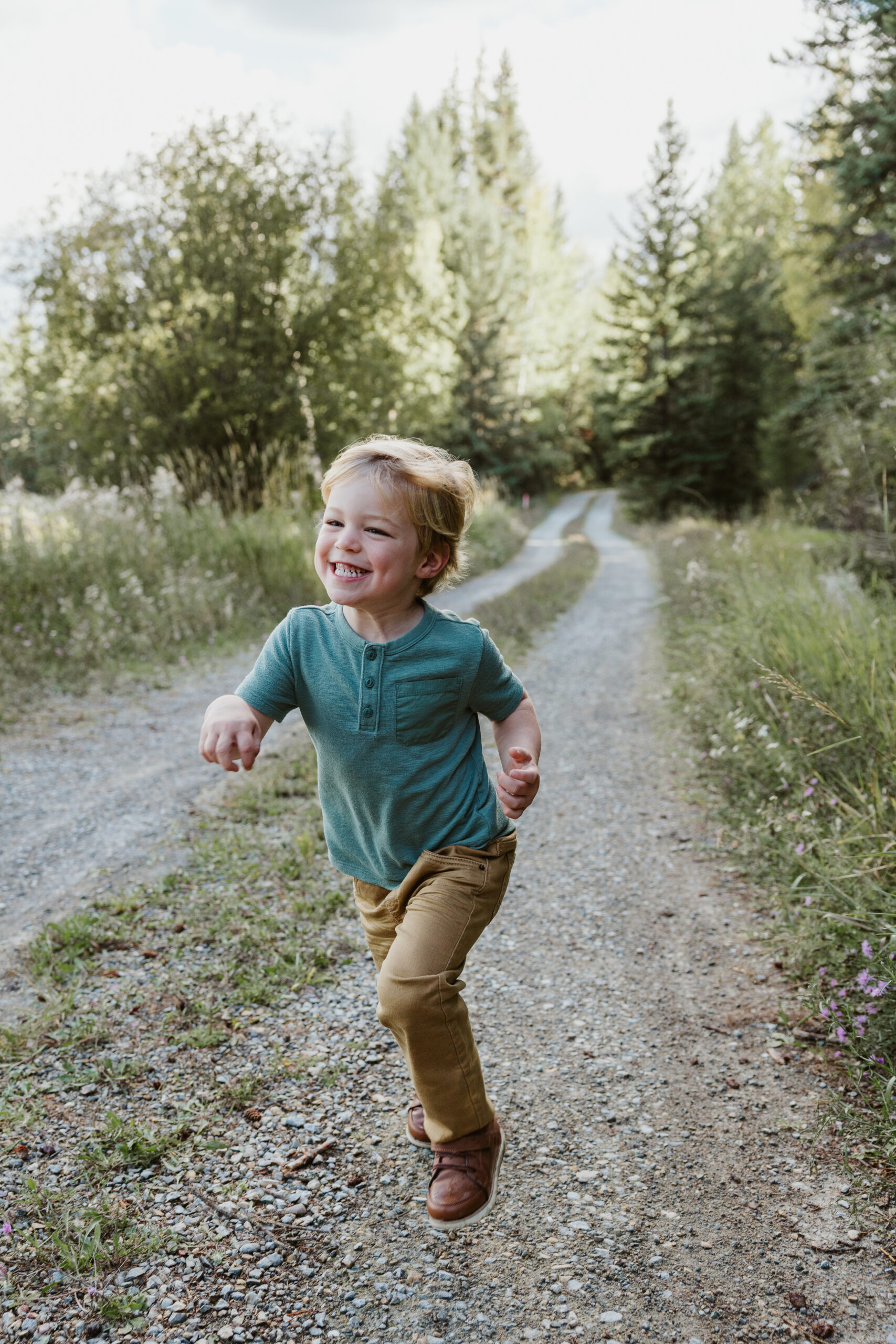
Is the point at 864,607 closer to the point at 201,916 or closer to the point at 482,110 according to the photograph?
the point at 201,916

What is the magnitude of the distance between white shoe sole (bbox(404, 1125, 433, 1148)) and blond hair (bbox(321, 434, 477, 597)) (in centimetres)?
138

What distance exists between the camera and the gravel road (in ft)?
5.50

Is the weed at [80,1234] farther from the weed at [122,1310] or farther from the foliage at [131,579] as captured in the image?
the foliage at [131,579]

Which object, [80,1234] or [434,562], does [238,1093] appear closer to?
[80,1234]

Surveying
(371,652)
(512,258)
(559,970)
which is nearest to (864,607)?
(559,970)

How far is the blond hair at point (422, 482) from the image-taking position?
186 centimetres

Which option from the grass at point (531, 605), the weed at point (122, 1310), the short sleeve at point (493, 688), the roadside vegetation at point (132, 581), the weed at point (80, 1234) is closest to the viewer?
the weed at point (122, 1310)

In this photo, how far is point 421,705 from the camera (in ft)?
6.16

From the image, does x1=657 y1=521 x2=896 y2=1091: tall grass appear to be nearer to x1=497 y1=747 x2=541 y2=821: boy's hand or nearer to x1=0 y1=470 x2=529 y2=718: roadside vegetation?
x1=497 y1=747 x2=541 y2=821: boy's hand

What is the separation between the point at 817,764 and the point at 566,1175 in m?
Answer: 2.25

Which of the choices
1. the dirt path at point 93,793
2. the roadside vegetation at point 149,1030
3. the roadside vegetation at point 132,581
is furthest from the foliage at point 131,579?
the roadside vegetation at point 149,1030

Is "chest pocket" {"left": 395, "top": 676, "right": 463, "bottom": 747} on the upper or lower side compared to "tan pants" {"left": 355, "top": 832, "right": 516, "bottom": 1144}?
upper

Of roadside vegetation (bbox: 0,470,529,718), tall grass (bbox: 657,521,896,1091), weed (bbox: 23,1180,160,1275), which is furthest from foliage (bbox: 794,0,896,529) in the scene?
weed (bbox: 23,1180,160,1275)

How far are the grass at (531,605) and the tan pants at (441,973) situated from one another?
3951mm
